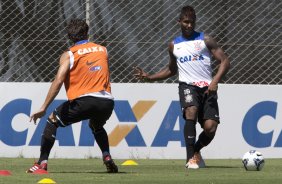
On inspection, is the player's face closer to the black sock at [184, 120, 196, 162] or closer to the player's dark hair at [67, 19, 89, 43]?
the black sock at [184, 120, 196, 162]

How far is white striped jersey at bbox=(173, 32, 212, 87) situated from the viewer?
12180 mm

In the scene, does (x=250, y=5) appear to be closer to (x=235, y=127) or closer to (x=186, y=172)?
(x=235, y=127)

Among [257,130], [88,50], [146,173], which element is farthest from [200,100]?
[257,130]

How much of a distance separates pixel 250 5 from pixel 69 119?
4.95m

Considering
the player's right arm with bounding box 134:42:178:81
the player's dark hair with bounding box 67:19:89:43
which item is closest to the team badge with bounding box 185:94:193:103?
the player's right arm with bounding box 134:42:178:81

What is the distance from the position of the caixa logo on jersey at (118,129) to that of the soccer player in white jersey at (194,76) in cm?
227

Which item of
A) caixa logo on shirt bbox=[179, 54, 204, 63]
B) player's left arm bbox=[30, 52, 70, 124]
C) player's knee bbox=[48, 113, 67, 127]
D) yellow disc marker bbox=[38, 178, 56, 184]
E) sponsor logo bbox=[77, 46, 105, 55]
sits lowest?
player's knee bbox=[48, 113, 67, 127]

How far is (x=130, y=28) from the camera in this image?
14.8m

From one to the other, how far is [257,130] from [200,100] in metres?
2.82

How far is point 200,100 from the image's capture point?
40.1 feet

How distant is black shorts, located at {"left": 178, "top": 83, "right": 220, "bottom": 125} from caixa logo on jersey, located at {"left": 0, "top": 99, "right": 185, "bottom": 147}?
7.78 feet

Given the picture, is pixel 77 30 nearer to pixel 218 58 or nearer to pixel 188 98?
pixel 188 98

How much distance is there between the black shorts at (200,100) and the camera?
12.1m

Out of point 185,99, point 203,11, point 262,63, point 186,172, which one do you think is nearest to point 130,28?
point 203,11
